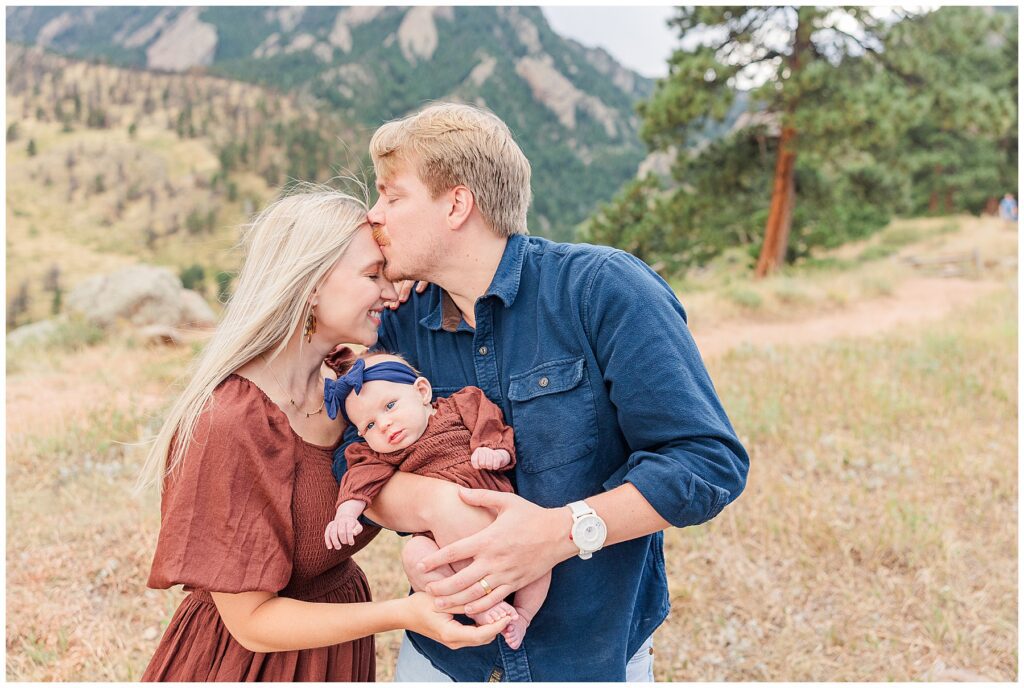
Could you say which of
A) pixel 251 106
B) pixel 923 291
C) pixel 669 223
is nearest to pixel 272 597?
pixel 923 291

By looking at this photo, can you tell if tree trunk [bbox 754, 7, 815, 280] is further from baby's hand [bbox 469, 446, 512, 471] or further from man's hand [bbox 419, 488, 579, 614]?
man's hand [bbox 419, 488, 579, 614]

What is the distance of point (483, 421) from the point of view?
2062mm

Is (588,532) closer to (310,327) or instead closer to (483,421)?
(483,421)

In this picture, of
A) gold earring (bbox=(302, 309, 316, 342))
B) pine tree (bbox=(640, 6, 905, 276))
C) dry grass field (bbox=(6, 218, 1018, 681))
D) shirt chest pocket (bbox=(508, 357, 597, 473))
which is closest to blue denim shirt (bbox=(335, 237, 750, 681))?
shirt chest pocket (bbox=(508, 357, 597, 473))

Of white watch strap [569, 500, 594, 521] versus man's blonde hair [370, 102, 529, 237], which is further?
man's blonde hair [370, 102, 529, 237]

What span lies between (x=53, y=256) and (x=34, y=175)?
12.8 m

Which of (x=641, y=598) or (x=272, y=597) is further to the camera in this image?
(x=641, y=598)

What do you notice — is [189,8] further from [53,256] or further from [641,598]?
[641,598]

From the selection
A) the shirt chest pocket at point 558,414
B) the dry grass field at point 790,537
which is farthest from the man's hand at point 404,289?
the dry grass field at point 790,537

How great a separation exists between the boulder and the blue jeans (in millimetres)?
16086

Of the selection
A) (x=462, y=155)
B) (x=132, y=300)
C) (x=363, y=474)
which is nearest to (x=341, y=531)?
(x=363, y=474)

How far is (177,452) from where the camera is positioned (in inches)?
80.7

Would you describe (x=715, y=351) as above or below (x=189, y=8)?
below

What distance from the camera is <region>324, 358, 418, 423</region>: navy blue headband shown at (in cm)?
216
